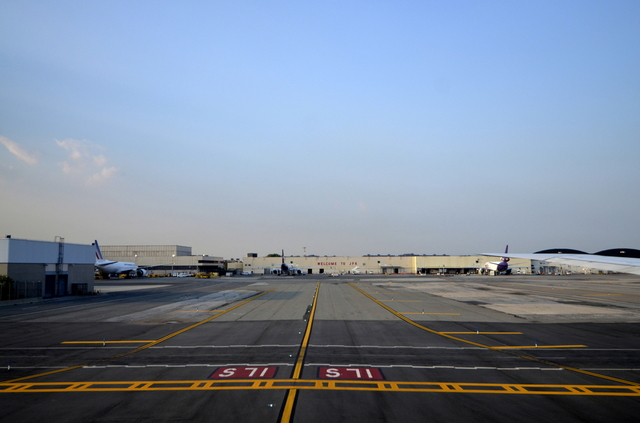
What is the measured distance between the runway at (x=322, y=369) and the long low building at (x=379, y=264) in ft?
479

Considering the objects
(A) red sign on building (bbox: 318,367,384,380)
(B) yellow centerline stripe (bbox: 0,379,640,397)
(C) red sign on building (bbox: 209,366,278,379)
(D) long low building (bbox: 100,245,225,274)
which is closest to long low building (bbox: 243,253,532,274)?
(D) long low building (bbox: 100,245,225,274)

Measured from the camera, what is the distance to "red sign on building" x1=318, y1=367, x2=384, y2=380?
14.6 meters

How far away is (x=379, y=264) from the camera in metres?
187

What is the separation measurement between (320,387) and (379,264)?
6955 inches

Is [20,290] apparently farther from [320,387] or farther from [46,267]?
[320,387]

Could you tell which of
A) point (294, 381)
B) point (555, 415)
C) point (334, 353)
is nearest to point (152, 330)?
point (334, 353)

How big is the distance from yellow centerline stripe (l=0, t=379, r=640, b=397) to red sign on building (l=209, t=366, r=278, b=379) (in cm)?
53

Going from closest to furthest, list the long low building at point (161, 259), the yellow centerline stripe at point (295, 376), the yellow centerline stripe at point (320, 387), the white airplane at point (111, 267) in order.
Result: the yellow centerline stripe at point (295, 376), the yellow centerline stripe at point (320, 387), the white airplane at point (111, 267), the long low building at point (161, 259)

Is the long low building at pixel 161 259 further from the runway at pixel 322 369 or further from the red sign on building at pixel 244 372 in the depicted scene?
the red sign on building at pixel 244 372

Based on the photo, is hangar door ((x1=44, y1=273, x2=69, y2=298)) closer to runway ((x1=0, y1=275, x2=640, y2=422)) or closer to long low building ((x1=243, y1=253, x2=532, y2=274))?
runway ((x1=0, y1=275, x2=640, y2=422))

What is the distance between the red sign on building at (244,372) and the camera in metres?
14.7

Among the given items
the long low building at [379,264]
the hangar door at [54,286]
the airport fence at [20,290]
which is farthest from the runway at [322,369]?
the long low building at [379,264]

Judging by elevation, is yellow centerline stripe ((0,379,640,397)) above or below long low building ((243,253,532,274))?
above

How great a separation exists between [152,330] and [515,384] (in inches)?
858
